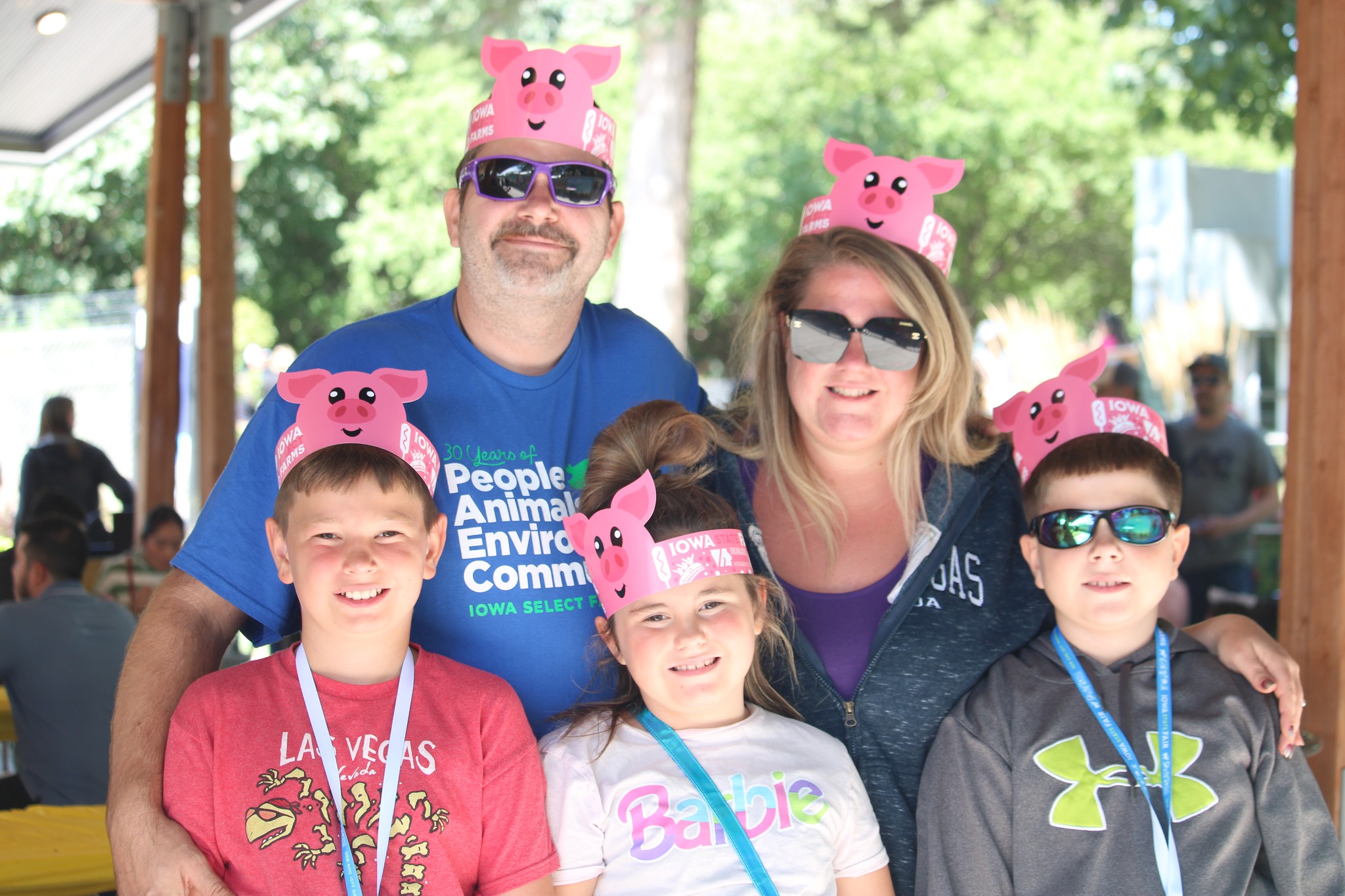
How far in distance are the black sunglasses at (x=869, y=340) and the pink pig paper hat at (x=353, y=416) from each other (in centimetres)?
87

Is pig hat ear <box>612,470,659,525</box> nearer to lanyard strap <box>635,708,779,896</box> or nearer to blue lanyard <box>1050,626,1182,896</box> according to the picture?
lanyard strap <box>635,708,779,896</box>

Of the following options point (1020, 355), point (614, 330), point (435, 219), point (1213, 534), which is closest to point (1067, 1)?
point (1020, 355)

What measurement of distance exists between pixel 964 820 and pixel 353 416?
4.80 ft

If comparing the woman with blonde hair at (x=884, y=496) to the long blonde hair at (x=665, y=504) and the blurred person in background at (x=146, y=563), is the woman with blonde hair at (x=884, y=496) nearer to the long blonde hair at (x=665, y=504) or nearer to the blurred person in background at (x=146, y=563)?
the long blonde hair at (x=665, y=504)

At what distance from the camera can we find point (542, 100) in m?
2.71

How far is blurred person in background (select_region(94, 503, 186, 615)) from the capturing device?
19.7 feet

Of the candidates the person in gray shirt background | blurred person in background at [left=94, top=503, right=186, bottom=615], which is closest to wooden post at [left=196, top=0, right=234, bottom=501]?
blurred person in background at [left=94, top=503, right=186, bottom=615]

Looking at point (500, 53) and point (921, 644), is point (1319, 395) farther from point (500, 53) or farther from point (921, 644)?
point (500, 53)

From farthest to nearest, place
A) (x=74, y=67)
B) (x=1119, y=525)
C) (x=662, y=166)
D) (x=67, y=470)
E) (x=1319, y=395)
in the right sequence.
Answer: (x=662, y=166) < (x=67, y=470) < (x=74, y=67) < (x=1319, y=395) < (x=1119, y=525)

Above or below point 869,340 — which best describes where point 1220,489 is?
below

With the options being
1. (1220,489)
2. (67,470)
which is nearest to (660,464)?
(1220,489)

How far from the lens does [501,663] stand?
246 cm

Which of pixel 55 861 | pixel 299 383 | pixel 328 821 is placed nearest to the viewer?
pixel 328 821

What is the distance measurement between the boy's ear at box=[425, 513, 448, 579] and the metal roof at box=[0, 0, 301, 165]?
213 inches
